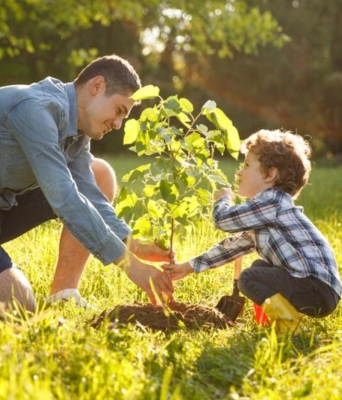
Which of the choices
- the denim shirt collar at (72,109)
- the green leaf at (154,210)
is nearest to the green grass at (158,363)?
the green leaf at (154,210)

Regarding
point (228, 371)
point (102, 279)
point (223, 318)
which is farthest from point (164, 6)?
point (228, 371)

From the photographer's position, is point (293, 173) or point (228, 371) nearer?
point (228, 371)

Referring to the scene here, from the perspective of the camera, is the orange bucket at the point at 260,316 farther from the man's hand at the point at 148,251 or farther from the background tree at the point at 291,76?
the background tree at the point at 291,76

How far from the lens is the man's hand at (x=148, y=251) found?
11.5 ft

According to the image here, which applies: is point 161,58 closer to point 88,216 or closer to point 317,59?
point 317,59

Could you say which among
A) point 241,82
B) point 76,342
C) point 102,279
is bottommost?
point 241,82

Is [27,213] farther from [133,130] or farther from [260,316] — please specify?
[260,316]

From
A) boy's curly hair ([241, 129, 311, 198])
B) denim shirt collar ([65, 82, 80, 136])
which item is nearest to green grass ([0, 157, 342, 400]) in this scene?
boy's curly hair ([241, 129, 311, 198])

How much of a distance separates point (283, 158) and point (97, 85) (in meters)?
0.92

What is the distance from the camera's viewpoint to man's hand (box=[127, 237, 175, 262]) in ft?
11.5

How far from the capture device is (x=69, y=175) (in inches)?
121

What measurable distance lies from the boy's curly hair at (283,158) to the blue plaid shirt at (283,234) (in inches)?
3.2

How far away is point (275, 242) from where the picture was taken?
135 inches

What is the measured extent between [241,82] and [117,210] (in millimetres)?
22053
